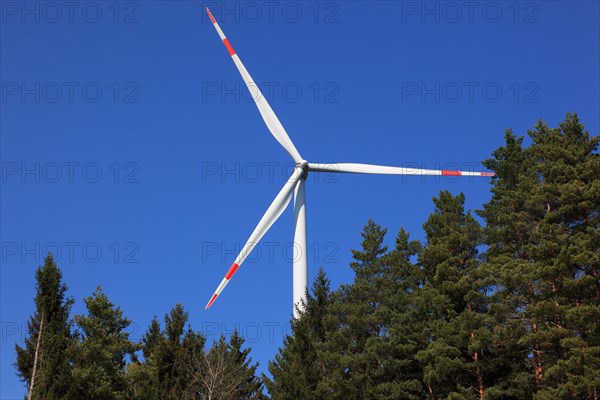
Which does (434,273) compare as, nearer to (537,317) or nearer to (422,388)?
(422,388)

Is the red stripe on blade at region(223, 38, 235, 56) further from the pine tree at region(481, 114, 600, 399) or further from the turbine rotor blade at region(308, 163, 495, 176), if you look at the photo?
the pine tree at region(481, 114, 600, 399)

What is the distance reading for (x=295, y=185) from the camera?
215ft

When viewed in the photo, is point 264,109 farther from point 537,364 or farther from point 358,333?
point 537,364

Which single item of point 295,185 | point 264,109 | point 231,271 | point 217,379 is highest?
point 264,109

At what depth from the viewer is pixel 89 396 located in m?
56.9

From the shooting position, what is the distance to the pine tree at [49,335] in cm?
4909

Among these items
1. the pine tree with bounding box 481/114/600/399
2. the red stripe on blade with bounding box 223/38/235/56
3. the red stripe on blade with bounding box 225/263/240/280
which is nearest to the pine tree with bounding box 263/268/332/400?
the red stripe on blade with bounding box 225/263/240/280

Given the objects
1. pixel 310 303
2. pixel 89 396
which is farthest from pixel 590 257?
pixel 89 396

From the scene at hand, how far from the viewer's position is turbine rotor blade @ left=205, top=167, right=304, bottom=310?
60.7m

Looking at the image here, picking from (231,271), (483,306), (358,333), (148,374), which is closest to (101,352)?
(148,374)

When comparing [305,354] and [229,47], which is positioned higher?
[229,47]

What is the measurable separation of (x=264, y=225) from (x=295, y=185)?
5487mm

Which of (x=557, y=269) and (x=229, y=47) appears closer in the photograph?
(x=557, y=269)

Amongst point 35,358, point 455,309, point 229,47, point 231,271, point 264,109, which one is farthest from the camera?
point 229,47
